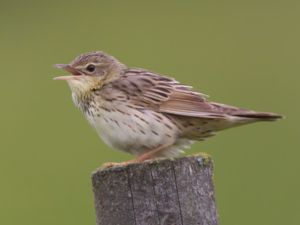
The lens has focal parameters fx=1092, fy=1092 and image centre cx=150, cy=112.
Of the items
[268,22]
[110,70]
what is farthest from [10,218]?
[268,22]

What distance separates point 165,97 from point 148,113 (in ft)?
0.80

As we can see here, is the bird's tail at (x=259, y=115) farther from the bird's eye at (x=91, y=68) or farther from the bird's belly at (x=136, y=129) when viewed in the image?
the bird's eye at (x=91, y=68)

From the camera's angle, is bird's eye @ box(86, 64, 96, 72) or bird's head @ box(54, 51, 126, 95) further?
bird's eye @ box(86, 64, 96, 72)

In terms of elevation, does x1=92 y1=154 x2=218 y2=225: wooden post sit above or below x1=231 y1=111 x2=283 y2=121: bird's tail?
below

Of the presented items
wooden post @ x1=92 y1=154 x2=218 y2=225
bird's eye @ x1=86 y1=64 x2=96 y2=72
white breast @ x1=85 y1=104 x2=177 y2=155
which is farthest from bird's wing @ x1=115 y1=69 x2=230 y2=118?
wooden post @ x1=92 y1=154 x2=218 y2=225

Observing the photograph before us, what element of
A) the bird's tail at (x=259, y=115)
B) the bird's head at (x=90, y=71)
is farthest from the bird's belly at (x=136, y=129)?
the bird's tail at (x=259, y=115)

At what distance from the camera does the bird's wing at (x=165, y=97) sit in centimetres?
875

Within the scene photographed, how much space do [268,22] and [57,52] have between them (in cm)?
345

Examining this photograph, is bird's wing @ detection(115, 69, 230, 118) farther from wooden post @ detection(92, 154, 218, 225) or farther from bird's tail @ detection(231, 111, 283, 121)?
wooden post @ detection(92, 154, 218, 225)

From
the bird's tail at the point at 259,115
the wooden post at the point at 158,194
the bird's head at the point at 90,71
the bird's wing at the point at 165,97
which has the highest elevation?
the bird's head at the point at 90,71

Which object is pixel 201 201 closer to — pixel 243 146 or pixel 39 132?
pixel 243 146

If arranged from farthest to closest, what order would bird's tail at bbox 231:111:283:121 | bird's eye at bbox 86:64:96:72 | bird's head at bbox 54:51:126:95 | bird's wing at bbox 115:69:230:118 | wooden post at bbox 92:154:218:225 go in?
bird's eye at bbox 86:64:96:72 → bird's head at bbox 54:51:126:95 → bird's wing at bbox 115:69:230:118 → bird's tail at bbox 231:111:283:121 → wooden post at bbox 92:154:218:225

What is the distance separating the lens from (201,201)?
6945 mm

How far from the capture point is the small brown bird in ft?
28.3
